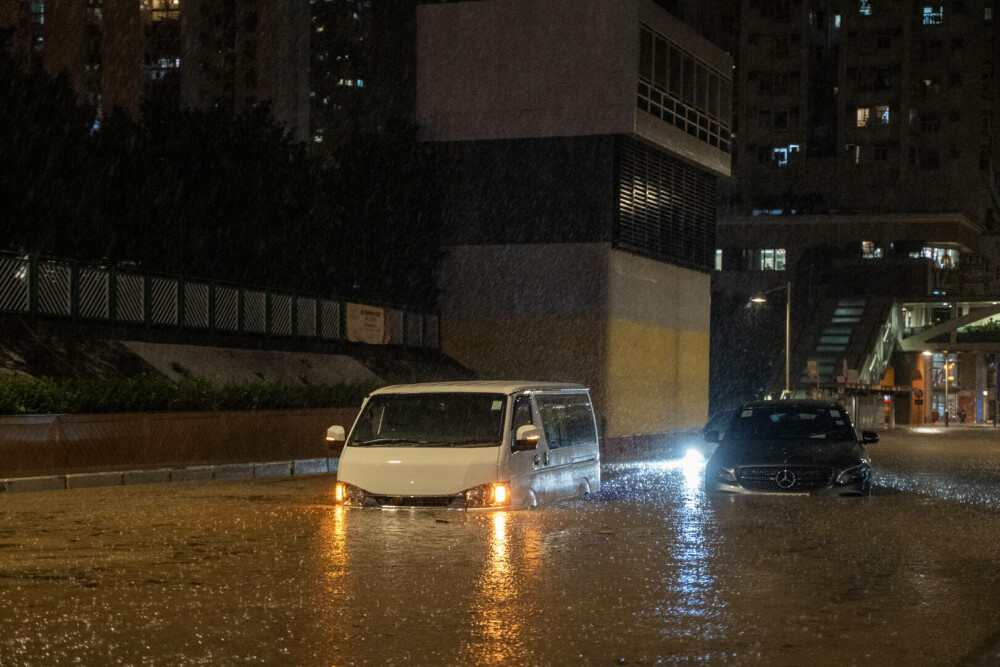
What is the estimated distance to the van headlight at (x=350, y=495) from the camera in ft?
48.8

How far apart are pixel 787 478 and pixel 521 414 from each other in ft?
14.2

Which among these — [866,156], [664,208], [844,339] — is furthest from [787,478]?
[866,156]

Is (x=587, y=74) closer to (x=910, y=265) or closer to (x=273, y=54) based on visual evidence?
(x=910, y=265)

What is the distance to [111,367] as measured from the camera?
30.1 metres

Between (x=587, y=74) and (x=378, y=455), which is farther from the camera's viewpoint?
(x=587, y=74)

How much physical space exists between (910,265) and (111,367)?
72279 mm

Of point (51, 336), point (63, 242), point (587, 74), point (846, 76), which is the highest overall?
point (846, 76)

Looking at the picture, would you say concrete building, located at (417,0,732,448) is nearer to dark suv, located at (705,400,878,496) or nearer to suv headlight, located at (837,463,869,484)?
dark suv, located at (705,400,878,496)

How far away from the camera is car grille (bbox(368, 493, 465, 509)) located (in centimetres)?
1445

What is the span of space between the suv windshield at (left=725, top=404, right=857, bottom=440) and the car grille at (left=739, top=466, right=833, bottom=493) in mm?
1099

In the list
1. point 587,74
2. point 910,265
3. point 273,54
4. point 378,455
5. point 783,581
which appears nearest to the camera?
point 783,581

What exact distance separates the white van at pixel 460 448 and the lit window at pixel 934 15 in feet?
343

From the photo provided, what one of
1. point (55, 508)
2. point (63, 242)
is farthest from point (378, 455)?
point (63, 242)

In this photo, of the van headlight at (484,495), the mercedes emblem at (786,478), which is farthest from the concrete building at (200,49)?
the van headlight at (484,495)
